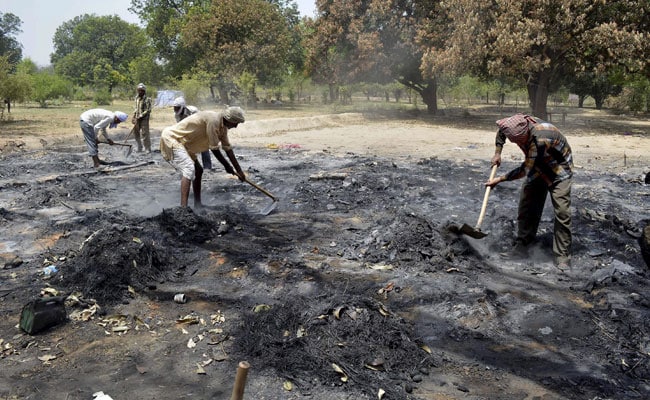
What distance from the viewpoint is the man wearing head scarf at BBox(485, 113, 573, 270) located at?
4.50m

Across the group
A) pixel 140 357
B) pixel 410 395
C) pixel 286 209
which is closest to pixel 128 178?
pixel 286 209

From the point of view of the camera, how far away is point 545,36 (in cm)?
1503

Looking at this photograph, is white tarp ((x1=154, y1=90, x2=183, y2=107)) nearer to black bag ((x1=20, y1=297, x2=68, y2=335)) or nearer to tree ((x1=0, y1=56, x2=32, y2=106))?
tree ((x1=0, y1=56, x2=32, y2=106))

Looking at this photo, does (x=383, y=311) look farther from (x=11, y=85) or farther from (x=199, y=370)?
(x=11, y=85)

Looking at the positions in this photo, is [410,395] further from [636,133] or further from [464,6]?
[636,133]

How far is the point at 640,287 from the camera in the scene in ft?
13.8

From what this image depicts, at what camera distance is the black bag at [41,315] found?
3.31 m

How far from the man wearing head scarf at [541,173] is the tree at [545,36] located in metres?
11.7

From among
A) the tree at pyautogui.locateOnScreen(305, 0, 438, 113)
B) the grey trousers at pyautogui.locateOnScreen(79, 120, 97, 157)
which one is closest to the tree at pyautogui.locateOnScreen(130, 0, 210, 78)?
the tree at pyautogui.locateOnScreen(305, 0, 438, 113)

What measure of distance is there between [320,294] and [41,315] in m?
1.97

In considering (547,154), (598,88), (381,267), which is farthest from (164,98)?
(598,88)

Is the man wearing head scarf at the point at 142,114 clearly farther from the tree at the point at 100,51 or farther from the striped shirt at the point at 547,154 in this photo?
the tree at the point at 100,51

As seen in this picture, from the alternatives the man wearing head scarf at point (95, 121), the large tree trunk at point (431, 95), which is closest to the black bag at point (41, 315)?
the man wearing head scarf at point (95, 121)

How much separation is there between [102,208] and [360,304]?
463cm
